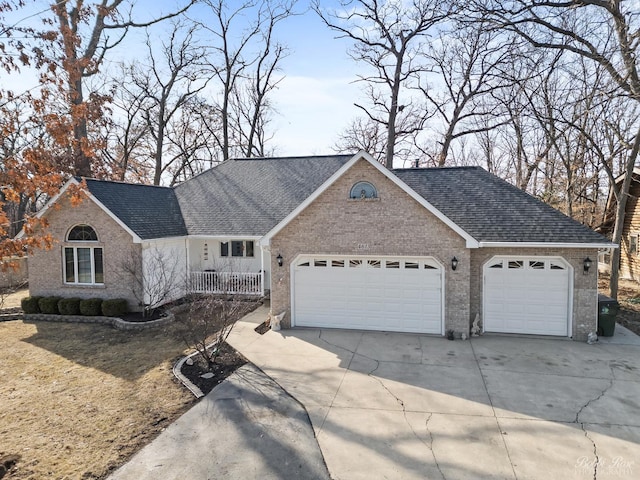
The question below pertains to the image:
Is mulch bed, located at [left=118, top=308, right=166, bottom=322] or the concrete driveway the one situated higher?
mulch bed, located at [left=118, top=308, right=166, bottom=322]

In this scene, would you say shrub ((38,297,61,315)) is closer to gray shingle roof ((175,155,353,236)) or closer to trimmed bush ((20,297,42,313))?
trimmed bush ((20,297,42,313))

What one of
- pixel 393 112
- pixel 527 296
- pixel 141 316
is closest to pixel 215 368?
pixel 141 316

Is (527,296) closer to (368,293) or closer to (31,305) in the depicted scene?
(368,293)

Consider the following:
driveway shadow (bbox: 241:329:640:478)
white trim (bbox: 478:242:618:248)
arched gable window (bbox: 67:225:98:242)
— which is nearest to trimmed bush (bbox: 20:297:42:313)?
arched gable window (bbox: 67:225:98:242)

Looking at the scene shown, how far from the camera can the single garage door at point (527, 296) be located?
11289 mm

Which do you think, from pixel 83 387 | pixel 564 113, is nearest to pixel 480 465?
pixel 83 387

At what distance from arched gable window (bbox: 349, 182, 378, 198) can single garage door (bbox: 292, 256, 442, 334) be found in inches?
76.8

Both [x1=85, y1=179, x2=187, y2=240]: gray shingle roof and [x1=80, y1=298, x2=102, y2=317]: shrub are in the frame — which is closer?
[x1=80, y1=298, x2=102, y2=317]: shrub

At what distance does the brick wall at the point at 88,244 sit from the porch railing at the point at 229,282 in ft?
9.48

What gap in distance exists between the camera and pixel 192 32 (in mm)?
30141

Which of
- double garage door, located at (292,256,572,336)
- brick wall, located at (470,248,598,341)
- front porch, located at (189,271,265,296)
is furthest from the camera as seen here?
front porch, located at (189,271,265,296)

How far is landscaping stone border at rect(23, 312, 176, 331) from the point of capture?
12891 mm

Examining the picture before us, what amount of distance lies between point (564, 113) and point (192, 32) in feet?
89.2

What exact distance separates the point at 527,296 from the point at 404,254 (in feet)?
12.8
